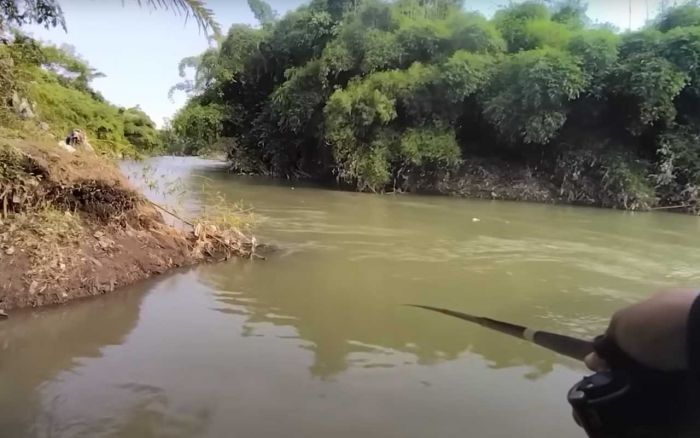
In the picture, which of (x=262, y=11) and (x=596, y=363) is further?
(x=262, y=11)

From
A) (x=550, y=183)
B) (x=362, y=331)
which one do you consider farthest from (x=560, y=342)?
(x=550, y=183)

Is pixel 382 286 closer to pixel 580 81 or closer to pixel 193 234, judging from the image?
pixel 193 234

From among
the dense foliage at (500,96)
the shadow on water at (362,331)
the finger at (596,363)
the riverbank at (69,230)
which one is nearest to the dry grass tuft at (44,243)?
the riverbank at (69,230)

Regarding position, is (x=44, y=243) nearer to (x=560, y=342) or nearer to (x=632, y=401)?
(x=560, y=342)

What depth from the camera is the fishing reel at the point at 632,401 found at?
93cm

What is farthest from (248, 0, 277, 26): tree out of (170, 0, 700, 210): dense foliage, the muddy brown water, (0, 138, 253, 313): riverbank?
(0, 138, 253, 313): riverbank

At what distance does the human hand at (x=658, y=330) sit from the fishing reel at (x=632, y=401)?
15 millimetres

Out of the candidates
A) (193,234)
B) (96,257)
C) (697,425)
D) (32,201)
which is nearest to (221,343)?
(96,257)

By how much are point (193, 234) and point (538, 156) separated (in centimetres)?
1276

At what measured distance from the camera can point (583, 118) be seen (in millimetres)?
16703

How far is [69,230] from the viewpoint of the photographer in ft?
17.7

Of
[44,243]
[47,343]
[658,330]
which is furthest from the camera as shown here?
[44,243]

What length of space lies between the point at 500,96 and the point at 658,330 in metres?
15.7

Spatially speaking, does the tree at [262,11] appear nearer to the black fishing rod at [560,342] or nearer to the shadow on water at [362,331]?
the shadow on water at [362,331]
